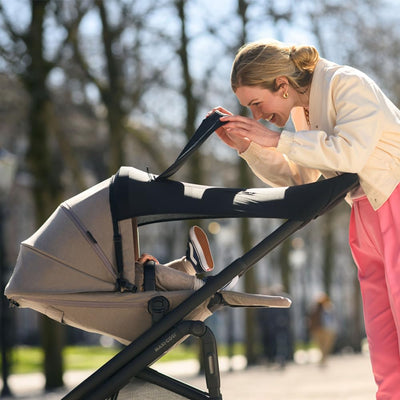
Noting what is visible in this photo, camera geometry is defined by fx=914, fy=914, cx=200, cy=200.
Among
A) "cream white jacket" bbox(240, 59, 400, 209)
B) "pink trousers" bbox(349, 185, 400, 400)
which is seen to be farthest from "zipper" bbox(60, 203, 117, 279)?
"pink trousers" bbox(349, 185, 400, 400)

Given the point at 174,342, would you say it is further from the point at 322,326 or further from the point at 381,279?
the point at 322,326

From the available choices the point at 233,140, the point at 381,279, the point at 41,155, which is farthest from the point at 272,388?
the point at 381,279

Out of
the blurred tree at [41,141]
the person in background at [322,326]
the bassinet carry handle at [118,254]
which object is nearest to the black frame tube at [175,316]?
the bassinet carry handle at [118,254]

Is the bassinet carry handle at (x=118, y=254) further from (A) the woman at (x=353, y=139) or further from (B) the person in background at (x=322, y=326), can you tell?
(B) the person in background at (x=322, y=326)

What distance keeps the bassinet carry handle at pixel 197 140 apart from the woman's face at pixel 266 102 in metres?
0.14

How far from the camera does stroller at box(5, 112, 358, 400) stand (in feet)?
12.1

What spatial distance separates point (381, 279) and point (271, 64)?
3.39 feet

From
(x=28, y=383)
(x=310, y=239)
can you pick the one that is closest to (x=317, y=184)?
(x=28, y=383)

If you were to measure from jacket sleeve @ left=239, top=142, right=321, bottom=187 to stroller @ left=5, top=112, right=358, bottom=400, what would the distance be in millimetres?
549

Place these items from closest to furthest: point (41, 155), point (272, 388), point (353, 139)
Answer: point (353, 139)
point (272, 388)
point (41, 155)

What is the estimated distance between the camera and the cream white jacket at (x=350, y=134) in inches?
144

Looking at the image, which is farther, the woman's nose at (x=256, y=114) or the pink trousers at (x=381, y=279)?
the woman's nose at (x=256, y=114)

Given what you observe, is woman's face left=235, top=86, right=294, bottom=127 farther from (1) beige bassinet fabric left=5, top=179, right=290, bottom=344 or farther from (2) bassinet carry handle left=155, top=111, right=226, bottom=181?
(1) beige bassinet fabric left=5, top=179, right=290, bottom=344

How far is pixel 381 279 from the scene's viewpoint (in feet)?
12.9
